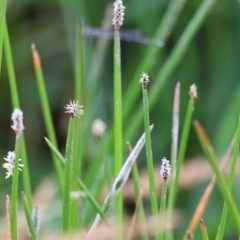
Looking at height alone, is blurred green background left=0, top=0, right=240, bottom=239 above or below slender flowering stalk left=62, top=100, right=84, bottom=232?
above

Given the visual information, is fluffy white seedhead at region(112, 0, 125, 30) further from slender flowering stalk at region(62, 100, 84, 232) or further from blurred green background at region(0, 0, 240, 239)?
blurred green background at region(0, 0, 240, 239)

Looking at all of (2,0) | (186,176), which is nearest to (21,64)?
(186,176)

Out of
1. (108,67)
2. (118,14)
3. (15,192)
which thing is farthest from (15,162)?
(108,67)

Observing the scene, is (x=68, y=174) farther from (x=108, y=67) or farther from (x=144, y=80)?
(x=108, y=67)

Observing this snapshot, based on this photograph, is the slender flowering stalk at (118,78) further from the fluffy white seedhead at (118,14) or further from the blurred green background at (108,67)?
the blurred green background at (108,67)

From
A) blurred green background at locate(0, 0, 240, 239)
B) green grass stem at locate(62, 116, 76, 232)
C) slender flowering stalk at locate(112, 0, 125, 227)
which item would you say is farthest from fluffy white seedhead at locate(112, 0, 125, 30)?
blurred green background at locate(0, 0, 240, 239)

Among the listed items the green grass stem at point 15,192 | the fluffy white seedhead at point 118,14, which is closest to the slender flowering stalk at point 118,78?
the fluffy white seedhead at point 118,14

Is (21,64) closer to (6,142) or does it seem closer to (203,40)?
(6,142)

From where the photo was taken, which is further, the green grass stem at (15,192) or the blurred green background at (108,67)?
the blurred green background at (108,67)

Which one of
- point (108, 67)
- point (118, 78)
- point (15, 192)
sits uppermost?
point (108, 67)
